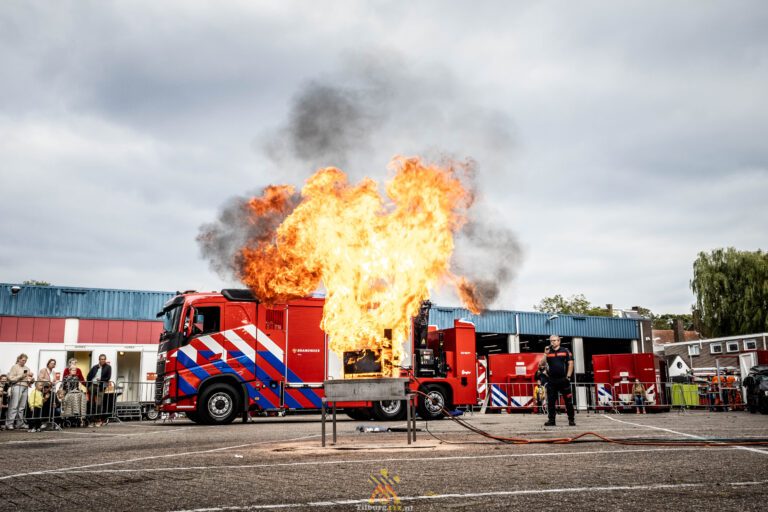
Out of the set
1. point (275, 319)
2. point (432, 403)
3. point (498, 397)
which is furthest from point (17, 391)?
point (498, 397)

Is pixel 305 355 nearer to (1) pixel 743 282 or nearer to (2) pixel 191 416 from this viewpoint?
(2) pixel 191 416

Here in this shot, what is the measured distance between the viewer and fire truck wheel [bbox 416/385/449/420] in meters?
18.2

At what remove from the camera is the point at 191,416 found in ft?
56.1

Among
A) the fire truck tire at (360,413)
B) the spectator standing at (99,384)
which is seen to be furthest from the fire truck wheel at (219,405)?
the spectator standing at (99,384)

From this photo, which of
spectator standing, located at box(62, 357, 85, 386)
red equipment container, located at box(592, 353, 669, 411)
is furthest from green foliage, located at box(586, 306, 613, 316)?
spectator standing, located at box(62, 357, 85, 386)

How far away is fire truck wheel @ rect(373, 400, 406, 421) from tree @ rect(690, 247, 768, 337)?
127ft

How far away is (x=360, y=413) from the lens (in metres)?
18.4

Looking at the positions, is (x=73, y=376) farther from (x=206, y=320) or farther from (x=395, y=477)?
(x=395, y=477)

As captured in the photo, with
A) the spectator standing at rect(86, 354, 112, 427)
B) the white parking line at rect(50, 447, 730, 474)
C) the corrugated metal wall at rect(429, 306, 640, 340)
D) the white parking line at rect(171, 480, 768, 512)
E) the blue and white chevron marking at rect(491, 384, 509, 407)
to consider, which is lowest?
the blue and white chevron marking at rect(491, 384, 509, 407)

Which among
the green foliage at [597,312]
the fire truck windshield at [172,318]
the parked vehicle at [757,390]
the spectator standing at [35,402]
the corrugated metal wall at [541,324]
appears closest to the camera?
the spectator standing at [35,402]

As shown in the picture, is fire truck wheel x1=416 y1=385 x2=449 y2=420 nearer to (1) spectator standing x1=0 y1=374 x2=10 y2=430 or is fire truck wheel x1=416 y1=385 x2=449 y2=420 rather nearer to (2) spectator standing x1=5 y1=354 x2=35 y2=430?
(2) spectator standing x1=5 y1=354 x2=35 y2=430

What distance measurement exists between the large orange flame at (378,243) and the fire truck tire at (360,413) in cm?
721

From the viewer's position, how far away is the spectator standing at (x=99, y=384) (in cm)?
1794

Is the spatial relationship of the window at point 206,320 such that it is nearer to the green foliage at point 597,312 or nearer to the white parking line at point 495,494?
the white parking line at point 495,494
